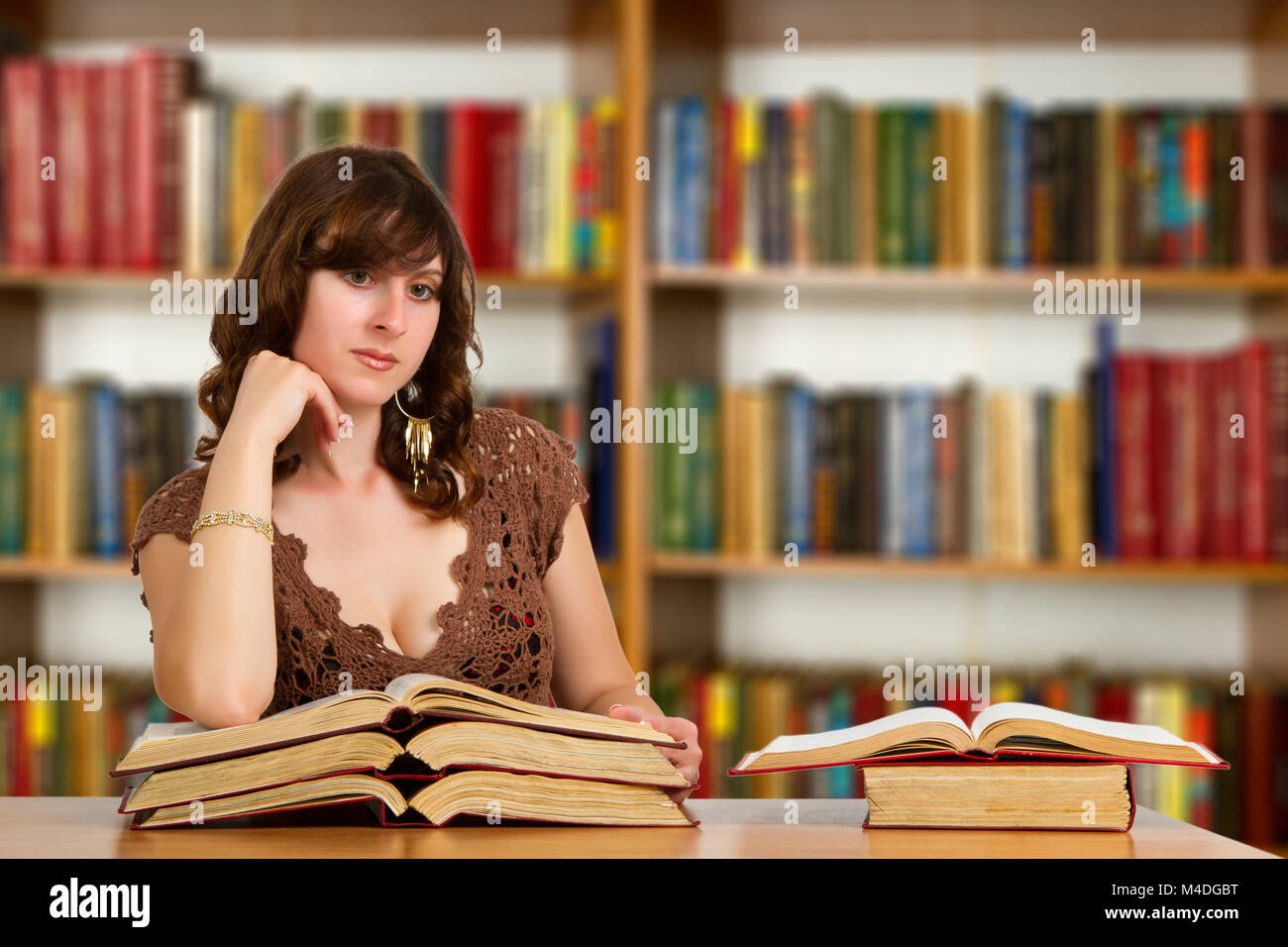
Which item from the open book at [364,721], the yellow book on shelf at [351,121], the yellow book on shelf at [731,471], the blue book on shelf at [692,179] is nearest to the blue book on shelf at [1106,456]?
the yellow book on shelf at [731,471]

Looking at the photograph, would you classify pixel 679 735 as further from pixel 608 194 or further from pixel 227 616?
pixel 608 194

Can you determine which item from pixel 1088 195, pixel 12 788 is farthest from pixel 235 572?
pixel 1088 195

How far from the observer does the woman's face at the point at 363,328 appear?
1142mm

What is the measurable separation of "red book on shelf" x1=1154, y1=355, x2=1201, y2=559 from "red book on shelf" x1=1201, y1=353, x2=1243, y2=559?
2 cm

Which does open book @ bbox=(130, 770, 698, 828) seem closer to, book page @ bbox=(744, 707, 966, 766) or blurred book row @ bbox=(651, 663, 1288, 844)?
book page @ bbox=(744, 707, 966, 766)

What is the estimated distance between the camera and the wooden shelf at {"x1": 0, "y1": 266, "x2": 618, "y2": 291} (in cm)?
216

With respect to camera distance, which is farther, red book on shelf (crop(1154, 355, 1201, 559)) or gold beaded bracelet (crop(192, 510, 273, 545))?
red book on shelf (crop(1154, 355, 1201, 559))

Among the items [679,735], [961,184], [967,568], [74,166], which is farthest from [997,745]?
[74,166]

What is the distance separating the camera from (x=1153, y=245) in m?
2.15

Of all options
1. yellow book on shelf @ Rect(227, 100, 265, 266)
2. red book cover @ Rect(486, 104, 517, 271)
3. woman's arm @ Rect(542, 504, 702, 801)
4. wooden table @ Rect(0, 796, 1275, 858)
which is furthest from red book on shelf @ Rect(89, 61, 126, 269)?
→ wooden table @ Rect(0, 796, 1275, 858)

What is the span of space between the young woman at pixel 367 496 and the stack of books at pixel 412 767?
6.7 inches

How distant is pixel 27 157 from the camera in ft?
7.17
